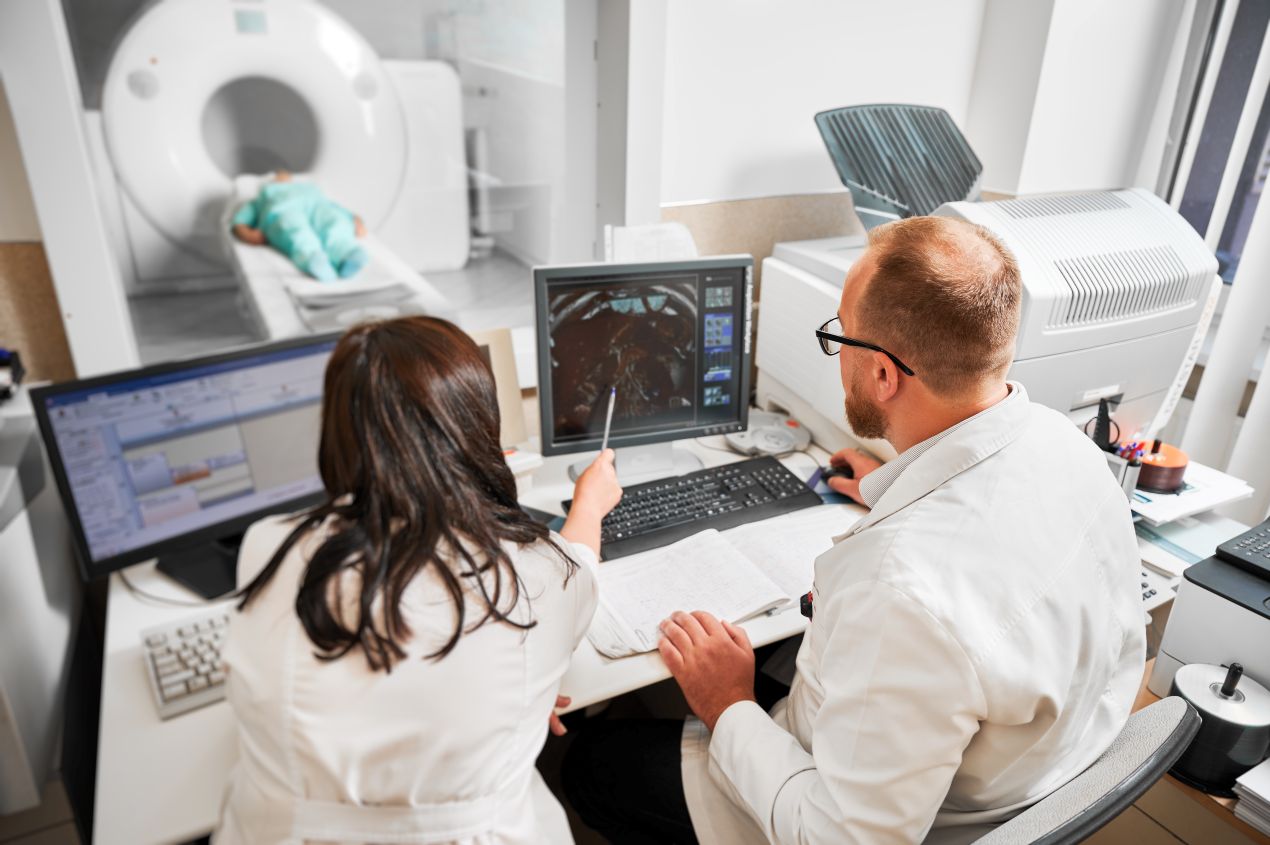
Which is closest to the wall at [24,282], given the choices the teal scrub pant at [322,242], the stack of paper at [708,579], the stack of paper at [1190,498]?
the teal scrub pant at [322,242]

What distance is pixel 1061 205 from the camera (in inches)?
53.7

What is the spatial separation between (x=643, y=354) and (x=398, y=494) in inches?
31.0

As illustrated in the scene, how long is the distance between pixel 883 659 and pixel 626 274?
851mm

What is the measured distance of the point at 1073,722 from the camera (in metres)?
0.88

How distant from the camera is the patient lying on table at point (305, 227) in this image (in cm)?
172

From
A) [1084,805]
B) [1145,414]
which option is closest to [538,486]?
[1084,805]

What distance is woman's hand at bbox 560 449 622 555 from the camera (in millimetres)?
1246

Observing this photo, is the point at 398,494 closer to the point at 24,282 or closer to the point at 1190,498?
the point at 24,282

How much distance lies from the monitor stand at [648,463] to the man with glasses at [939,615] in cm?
50

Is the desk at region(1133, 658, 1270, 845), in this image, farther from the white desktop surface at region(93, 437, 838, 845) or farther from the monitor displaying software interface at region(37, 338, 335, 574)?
the monitor displaying software interface at region(37, 338, 335, 574)

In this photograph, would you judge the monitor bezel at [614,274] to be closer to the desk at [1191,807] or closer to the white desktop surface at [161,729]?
the white desktop surface at [161,729]

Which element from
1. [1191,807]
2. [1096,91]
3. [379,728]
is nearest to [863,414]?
[379,728]

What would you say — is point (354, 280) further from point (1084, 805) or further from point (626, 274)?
point (1084, 805)

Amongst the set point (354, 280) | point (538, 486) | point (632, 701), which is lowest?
point (632, 701)
